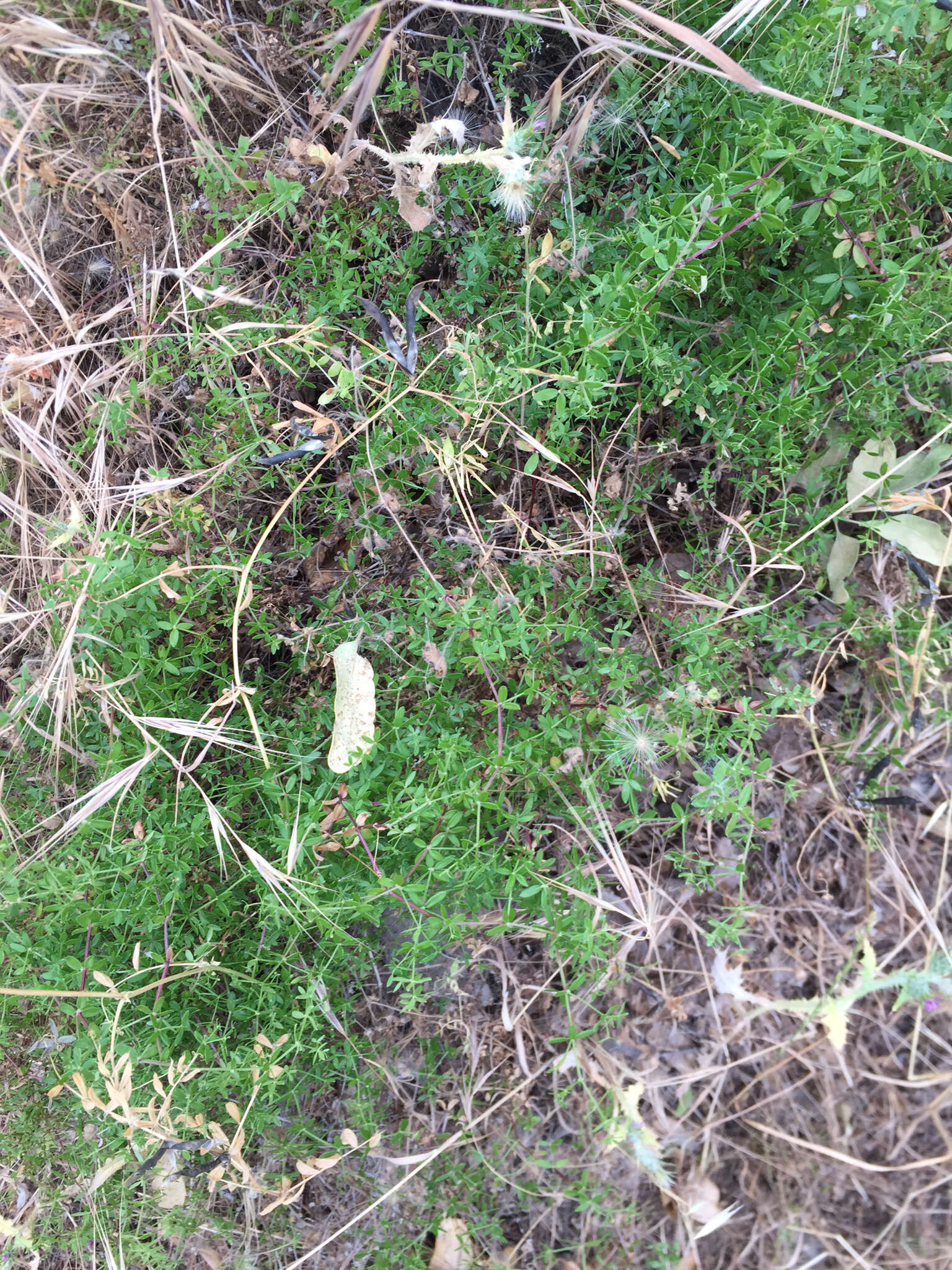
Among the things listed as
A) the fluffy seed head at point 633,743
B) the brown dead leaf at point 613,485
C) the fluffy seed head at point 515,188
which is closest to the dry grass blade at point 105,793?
the fluffy seed head at point 633,743

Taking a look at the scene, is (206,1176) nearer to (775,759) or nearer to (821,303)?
(775,759)

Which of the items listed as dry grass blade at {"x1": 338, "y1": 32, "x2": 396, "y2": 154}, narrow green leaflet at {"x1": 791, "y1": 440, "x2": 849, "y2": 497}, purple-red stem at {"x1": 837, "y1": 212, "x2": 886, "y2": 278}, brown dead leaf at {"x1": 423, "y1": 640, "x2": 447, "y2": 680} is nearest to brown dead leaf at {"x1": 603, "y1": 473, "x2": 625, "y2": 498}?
narrow green leaflet at {"x1": 791, "y1": 440, "x2": 849, "y2": 497}

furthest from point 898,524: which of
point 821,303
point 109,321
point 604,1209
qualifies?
point 109,321

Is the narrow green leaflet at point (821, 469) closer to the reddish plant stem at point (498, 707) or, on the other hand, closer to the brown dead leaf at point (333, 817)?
the reddish plant stem at point (498, 707)

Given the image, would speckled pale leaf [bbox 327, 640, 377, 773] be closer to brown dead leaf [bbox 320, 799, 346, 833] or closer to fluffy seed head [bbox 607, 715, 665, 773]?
brown dead leaf [bbox 320, 799, 346, 833]

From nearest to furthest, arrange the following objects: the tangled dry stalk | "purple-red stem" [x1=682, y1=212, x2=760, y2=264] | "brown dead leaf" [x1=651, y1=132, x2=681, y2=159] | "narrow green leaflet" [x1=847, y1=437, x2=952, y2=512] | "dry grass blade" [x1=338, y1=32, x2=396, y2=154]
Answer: "dry grass blade" [x1=338, y1=32, x2=396, y2=154], "purple-red stem" [x1=682, y1=212, x2=760, y2=264], "brown dead leaf" [x1=651, y1=132, x2=681, y2=159], "narrow green leaflet" [x1=847, y1=437, x2=952, y2=512], the tangled dry stalk

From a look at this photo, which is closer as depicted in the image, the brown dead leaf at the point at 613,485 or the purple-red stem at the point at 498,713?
the purple-red stem at the point at 498,713
